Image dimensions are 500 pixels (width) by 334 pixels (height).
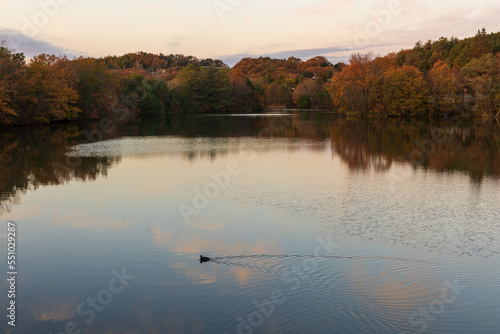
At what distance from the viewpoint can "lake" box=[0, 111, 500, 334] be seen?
6.13 m

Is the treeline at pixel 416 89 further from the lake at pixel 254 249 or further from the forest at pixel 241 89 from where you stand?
the lake at pixel 254 249

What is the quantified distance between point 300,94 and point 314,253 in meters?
103

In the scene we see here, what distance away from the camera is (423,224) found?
34.4ft

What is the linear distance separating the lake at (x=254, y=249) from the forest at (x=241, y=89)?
2435 centimetres

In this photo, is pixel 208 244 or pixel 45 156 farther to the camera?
pixel 45 156

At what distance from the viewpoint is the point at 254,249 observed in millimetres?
8672

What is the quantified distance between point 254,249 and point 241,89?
3536 inches

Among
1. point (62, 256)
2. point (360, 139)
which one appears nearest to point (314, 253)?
point (62, 256)

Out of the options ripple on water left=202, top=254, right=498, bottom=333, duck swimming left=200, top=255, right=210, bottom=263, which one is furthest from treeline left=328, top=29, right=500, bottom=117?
duck swimming left=200, top=255, right=210, bottom=263

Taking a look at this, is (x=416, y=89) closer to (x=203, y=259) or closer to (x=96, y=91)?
(x=96, y=91)

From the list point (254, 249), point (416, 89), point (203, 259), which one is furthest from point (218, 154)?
point (416, 89)

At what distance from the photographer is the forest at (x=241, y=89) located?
1592 inches

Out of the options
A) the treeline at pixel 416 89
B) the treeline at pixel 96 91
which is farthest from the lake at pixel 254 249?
the treeline at pixel 416 89

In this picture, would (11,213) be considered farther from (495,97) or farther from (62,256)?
(495,97)
